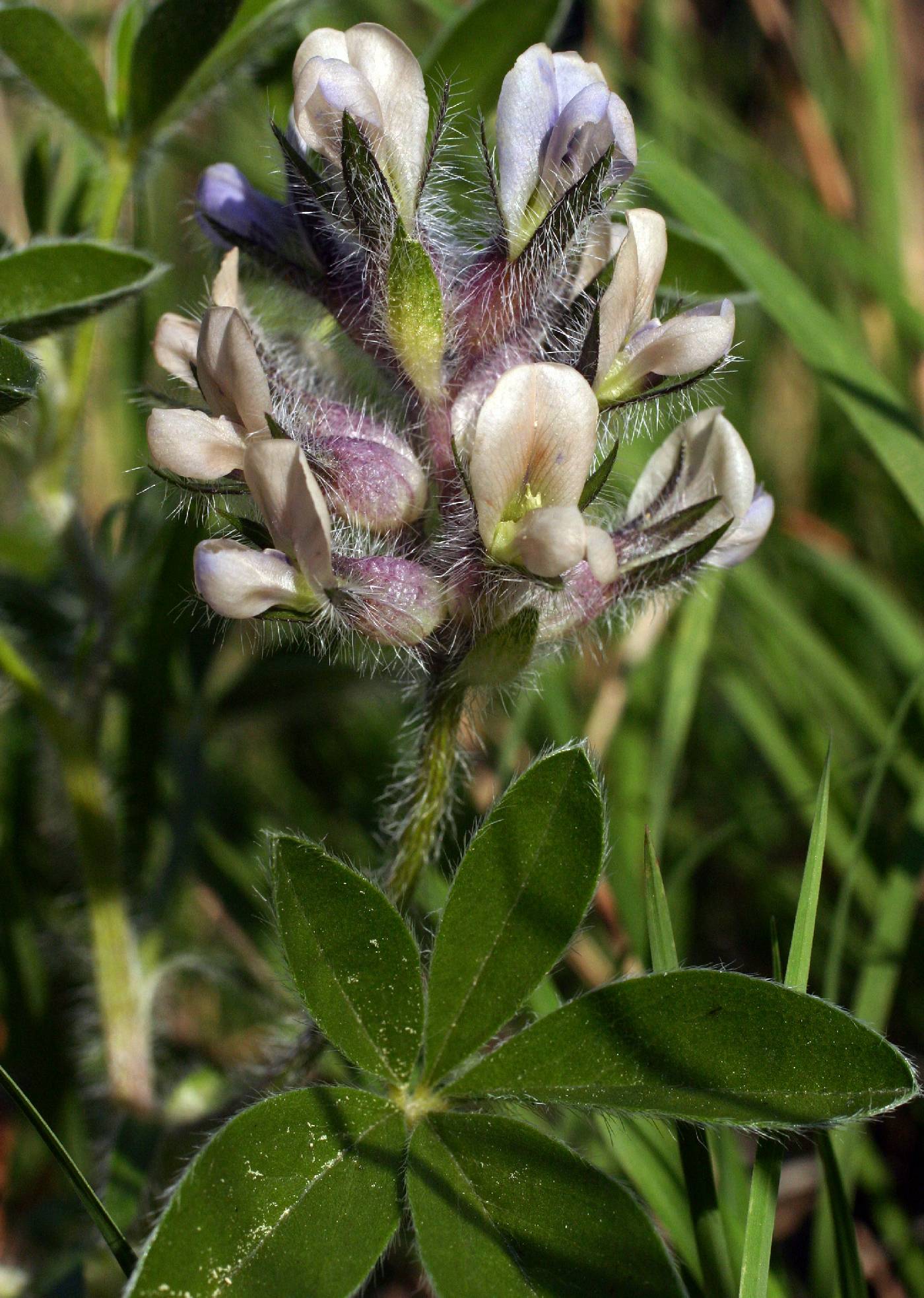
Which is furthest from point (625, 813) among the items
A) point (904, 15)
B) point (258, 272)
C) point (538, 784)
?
point (904, 15)

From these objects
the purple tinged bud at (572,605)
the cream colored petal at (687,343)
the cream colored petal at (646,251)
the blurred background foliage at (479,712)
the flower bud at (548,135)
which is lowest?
the blurred background foliage at (479,712)

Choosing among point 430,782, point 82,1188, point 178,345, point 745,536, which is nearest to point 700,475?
point 745,536

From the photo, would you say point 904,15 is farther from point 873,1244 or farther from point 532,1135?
point 532,1135

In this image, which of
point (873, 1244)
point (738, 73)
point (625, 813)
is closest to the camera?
point (873, 1244)

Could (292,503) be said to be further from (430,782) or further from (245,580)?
(430,782)

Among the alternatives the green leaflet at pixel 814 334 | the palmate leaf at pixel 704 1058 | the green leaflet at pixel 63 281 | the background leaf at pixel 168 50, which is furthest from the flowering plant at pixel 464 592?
the green leaflet at pixel 814 334

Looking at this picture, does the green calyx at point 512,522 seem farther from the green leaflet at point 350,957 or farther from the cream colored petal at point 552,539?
the green leaflet at point 350,957

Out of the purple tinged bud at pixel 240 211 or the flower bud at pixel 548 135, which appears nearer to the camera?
the flower bud at pixel 548 135
